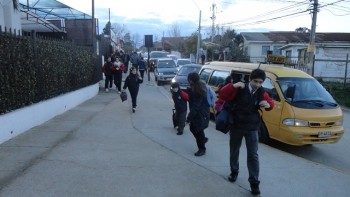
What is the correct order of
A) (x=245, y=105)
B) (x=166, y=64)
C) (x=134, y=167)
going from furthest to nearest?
(x=166, y=64), (x=134, y=167), (x=245, y=105)

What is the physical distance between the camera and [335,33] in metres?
Result: 39.3

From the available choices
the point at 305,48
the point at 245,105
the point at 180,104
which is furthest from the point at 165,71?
the point at 245,105

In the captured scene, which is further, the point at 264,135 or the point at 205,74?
the point at 205,74

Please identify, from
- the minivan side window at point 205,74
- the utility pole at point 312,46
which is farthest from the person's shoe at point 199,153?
the utility pole at point 312,46

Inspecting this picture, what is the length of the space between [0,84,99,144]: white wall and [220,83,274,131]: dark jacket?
4518mm

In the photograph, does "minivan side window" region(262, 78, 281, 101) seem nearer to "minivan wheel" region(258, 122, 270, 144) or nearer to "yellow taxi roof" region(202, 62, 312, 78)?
"yellow taxi roof" region(202, 62, 312, 78)

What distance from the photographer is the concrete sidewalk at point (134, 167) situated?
5.06 m

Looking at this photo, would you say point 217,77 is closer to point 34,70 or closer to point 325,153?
point 325,153

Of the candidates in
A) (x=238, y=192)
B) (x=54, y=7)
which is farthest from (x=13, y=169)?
(x=54, y=7)

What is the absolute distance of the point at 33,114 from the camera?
8656 millimetres

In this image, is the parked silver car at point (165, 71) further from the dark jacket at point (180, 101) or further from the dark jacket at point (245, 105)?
the dark jacket at point (245, 105)

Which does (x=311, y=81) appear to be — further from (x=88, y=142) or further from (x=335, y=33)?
(x=335, y=33)

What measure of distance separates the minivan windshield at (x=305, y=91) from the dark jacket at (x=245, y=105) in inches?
144

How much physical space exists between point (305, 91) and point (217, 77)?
11.9ft
